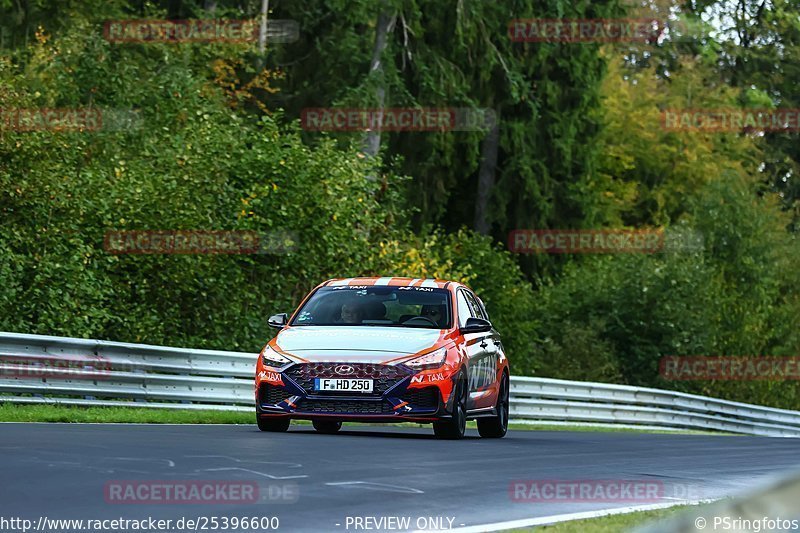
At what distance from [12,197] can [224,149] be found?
5.36 meters

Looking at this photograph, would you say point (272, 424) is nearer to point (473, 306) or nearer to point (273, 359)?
point (273, 359)

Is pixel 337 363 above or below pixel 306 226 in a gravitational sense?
above

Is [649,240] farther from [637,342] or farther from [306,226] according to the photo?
[306,226]

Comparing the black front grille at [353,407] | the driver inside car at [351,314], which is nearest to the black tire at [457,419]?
the black front grille at [353,407]

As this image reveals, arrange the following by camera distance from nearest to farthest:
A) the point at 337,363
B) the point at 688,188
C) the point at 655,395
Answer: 1. the point at 337,363
2. the point at 655,395
3. the point at 688,188

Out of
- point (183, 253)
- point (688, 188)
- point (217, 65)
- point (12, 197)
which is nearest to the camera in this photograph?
point (12, 197)

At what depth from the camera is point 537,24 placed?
49.0 metres

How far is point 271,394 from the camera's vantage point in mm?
15703

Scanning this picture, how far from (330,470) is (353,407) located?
14.5 ft

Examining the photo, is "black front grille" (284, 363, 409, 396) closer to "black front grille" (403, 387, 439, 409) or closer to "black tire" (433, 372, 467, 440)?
"black front grille" (403, 387, 439, 409)

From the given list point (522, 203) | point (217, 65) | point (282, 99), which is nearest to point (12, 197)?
point (217, 65)

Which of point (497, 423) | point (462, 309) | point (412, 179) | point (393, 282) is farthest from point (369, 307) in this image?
point (412, 179)

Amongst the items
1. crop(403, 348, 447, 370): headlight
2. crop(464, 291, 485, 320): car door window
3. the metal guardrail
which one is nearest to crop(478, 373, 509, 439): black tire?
crop(464, 291, 485, 320): car door window

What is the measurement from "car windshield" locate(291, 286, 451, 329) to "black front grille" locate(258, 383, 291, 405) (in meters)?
1.23
